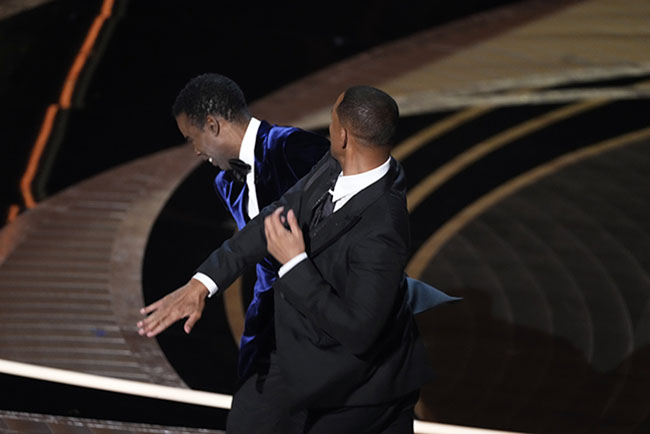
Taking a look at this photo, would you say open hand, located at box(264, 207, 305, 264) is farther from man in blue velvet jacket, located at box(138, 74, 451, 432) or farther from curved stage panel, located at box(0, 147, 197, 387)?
curved stage panel, located at box(0, 147, 197, 387)

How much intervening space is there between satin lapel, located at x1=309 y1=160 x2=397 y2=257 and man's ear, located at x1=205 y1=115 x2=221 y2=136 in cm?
57

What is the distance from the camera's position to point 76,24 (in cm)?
801

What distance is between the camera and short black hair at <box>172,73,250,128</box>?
227 centimetres

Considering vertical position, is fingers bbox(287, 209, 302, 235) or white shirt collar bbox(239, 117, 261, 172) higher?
white shirt collar bbox(239, 117, 261, 172)

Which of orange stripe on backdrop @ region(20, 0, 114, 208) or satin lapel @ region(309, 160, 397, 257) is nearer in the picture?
satin lapel @ region(309, 160, 397, 257)

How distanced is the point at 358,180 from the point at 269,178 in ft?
1.88

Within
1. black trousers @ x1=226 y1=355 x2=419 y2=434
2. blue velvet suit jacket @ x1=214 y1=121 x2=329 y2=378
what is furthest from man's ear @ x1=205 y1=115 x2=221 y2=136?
black trousers @ x1=226 y1=355 x2=419 y2=434

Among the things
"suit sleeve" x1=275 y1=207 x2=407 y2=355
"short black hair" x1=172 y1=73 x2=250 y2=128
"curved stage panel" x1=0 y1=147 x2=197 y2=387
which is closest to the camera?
"suit sleeve" x1=275 y1=207 x2=407 y2=355

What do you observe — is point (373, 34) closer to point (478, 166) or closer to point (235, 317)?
point (478, 166)

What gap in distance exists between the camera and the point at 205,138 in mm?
2311

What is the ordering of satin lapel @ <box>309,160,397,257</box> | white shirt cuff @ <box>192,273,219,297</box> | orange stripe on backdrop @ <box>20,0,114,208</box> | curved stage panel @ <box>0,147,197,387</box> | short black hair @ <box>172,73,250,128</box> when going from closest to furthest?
1. satin lapel @ <box>309,160,397,257</box>
2. white shirt cuff @ <box>192,273,219,297</box>
3. short black hair @ <box>172,73,250,128</box>
4. curved stage panel @ <box>0,147,197,387</box>
5. orange stripe on backdrop @ <box>20,0,114,208</box>

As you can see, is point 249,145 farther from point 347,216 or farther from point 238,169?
point 347,216

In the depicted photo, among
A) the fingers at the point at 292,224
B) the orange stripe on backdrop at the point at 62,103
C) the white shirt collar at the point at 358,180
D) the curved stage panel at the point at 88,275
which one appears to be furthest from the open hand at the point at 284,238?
the orange stripe on backdrop at the point at 62,103

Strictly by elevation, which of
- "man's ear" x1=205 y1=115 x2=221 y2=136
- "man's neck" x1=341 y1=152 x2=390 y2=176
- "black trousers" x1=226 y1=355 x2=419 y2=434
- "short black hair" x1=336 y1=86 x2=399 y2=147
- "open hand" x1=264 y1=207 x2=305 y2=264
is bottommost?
"black trousers" x1=226 y1=355 x2=419 y2=434
